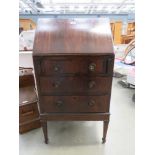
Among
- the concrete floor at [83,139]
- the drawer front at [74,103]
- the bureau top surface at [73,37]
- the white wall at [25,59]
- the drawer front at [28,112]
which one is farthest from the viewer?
the white wall at [25,59]

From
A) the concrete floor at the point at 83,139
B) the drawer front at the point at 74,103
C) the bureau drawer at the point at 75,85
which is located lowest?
the concrete floor at the point at 83,139

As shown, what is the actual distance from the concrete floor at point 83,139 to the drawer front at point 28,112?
165mm

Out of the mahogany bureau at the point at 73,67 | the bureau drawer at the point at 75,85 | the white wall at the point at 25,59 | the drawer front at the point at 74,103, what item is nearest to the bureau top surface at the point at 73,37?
the mahogany bureau at the point at 73,67

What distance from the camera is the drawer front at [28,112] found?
5.79 feet

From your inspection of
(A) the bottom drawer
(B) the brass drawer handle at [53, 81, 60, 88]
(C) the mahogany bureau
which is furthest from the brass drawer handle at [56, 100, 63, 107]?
(A) the bottom drawer

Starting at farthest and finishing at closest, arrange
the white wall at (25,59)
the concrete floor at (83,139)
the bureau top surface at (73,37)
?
the white wall at (25,59)
the concrete floor at (83,139)
the bureau top surface at (73,37)

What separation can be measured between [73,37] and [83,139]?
1.02 metres

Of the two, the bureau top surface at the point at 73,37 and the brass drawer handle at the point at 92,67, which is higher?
the bureau top surface at the point at 73,37

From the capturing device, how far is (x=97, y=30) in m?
1.40

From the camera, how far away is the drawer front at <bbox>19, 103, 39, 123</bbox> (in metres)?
1.77

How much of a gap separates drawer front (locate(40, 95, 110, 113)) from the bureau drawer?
0.06 metres

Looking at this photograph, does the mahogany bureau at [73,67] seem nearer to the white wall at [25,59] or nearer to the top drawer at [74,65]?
the top drawer at [74,65]

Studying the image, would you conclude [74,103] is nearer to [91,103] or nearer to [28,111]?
[91,103]
